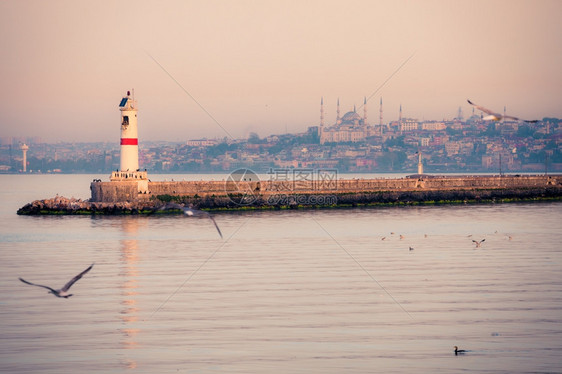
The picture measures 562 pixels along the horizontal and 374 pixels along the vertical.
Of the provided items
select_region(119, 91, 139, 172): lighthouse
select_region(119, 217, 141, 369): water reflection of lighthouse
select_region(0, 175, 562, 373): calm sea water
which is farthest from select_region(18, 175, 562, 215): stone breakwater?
select_region(0, 175, 562, 373): calm sea water

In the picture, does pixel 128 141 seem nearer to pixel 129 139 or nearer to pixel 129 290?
pixel 129 139

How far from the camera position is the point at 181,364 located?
12.4m

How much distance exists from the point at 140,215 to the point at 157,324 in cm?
2551

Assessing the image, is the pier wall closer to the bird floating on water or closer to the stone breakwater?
the stone breakwater

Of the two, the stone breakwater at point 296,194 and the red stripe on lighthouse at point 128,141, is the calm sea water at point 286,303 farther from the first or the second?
the stone breakwater at point 296,194

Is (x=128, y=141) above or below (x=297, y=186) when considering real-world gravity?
above

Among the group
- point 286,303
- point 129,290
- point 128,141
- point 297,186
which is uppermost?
point 128,141

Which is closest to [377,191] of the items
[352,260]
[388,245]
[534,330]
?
[388,245]

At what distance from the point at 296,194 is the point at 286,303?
29.1 metres

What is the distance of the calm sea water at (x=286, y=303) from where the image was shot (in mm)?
12625

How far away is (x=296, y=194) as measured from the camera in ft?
150

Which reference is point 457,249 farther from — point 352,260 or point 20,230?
point 20,230

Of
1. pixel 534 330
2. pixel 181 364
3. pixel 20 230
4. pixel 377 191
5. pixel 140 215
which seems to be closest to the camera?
pixel 181 364

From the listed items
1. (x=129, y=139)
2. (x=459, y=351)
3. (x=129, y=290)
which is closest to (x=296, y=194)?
(x=129, y=139)
